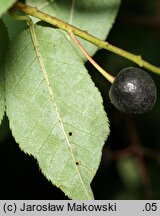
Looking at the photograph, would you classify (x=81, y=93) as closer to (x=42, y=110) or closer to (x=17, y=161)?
(x=42, y=110)

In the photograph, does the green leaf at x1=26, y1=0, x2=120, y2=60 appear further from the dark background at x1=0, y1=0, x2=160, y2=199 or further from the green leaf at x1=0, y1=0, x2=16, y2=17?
the dark background at x1=0, y1=0, x2=160, y2=199

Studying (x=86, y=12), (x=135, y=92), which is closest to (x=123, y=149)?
(x=86, y=12)

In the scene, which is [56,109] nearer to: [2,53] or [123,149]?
[2,53]

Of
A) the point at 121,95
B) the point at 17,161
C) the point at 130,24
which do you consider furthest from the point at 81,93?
the point at 130,24

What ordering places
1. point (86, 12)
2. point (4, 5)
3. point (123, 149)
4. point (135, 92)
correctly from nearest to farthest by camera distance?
1. point (4, 5)
2. point (135, 92)
3. point (86, 12)
4. point (123, 149)

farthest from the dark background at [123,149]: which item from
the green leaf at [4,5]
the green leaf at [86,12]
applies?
the green leaf at [4,5]

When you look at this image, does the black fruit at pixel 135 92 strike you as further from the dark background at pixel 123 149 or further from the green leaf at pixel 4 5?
the dark background at pixel 123 149
